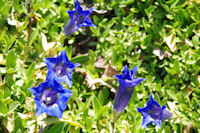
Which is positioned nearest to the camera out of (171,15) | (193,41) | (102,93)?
(102,93)

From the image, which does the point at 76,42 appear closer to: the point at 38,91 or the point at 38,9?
the point at 38,9

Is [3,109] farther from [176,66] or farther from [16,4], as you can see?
[176,66]

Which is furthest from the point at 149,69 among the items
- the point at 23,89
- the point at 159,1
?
the point at 23,89

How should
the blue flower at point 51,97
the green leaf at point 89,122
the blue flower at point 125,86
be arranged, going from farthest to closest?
1. the green leaf at point 89,122
2. the blue flower at point 125,86
3. the blue flower at point 51,97

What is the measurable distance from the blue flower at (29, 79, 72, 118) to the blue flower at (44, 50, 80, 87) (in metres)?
0.14

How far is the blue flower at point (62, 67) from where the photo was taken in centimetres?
223

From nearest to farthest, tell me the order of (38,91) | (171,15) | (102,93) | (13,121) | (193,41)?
(38,91) < (13,121) < (102,93) < (193,41) < (171,15)

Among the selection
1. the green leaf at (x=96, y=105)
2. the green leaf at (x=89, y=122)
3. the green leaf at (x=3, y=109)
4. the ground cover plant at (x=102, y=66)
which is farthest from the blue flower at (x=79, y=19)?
the green leaf at (x=3, y=109)

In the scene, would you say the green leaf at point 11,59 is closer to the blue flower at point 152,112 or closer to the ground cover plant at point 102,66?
the ground cover plant at point 102,66

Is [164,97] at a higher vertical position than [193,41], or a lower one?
lower

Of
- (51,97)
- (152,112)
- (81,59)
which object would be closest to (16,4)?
(81,59)

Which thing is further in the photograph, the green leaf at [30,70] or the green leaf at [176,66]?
the green leaf at [176,66]

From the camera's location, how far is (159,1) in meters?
3.26

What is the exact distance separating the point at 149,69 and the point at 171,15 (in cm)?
68
